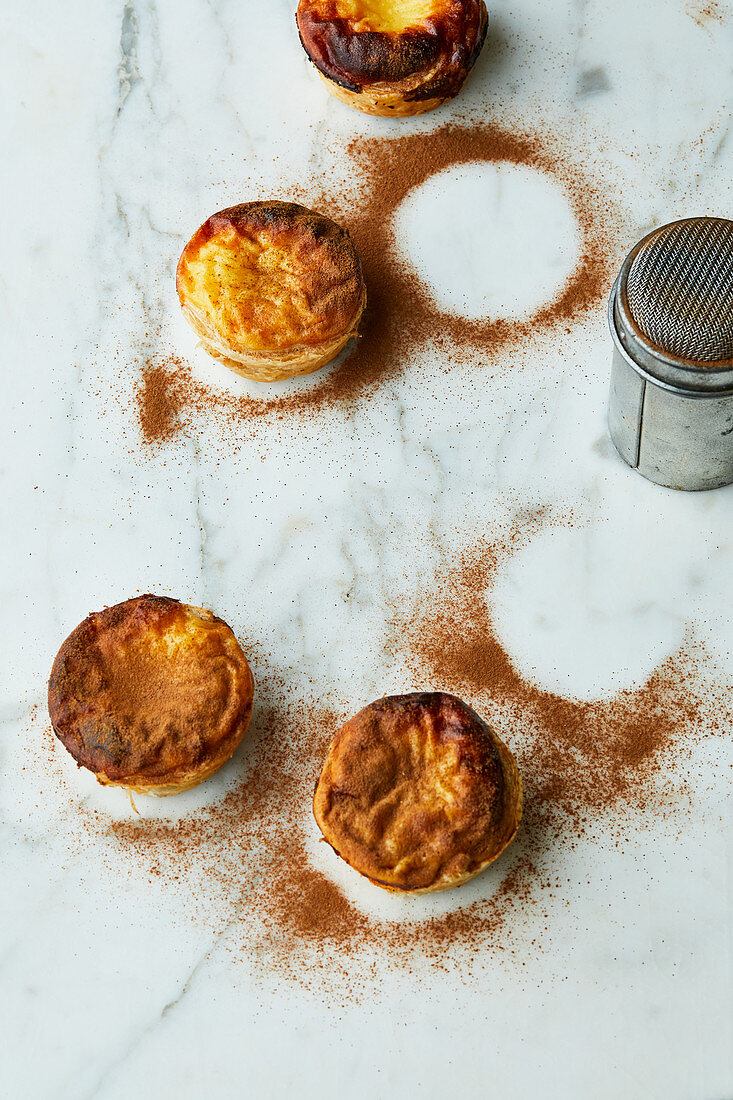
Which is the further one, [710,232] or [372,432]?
[372,432]

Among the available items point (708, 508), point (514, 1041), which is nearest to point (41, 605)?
point (514, 1041)

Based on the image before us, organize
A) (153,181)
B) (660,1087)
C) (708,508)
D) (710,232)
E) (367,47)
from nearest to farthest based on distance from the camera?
(660,1087), (710,232), (708,508), (367,47), (153,181)

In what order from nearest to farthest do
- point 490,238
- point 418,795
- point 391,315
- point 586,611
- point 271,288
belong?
point 418,795, point 586,611, point 271,288, point 391,315, point 490,238

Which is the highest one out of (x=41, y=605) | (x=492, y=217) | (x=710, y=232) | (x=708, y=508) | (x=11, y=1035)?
(x=710, y=232)

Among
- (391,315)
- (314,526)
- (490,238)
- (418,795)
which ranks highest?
(490,238)

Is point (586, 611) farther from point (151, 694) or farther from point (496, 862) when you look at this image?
point (151, 694)

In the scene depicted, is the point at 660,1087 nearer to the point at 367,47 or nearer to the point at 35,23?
the point at 367,47

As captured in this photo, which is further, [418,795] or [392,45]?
[392,45]

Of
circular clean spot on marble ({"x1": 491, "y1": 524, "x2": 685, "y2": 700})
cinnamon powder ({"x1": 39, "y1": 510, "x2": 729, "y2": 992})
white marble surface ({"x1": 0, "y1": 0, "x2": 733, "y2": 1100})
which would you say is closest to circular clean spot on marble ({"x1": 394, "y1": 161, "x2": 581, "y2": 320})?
white marble surface ({"x1": 0, "y1": 0, "x2": 733, "y2": 1100})

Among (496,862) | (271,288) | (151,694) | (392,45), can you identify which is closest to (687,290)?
(271,288)
